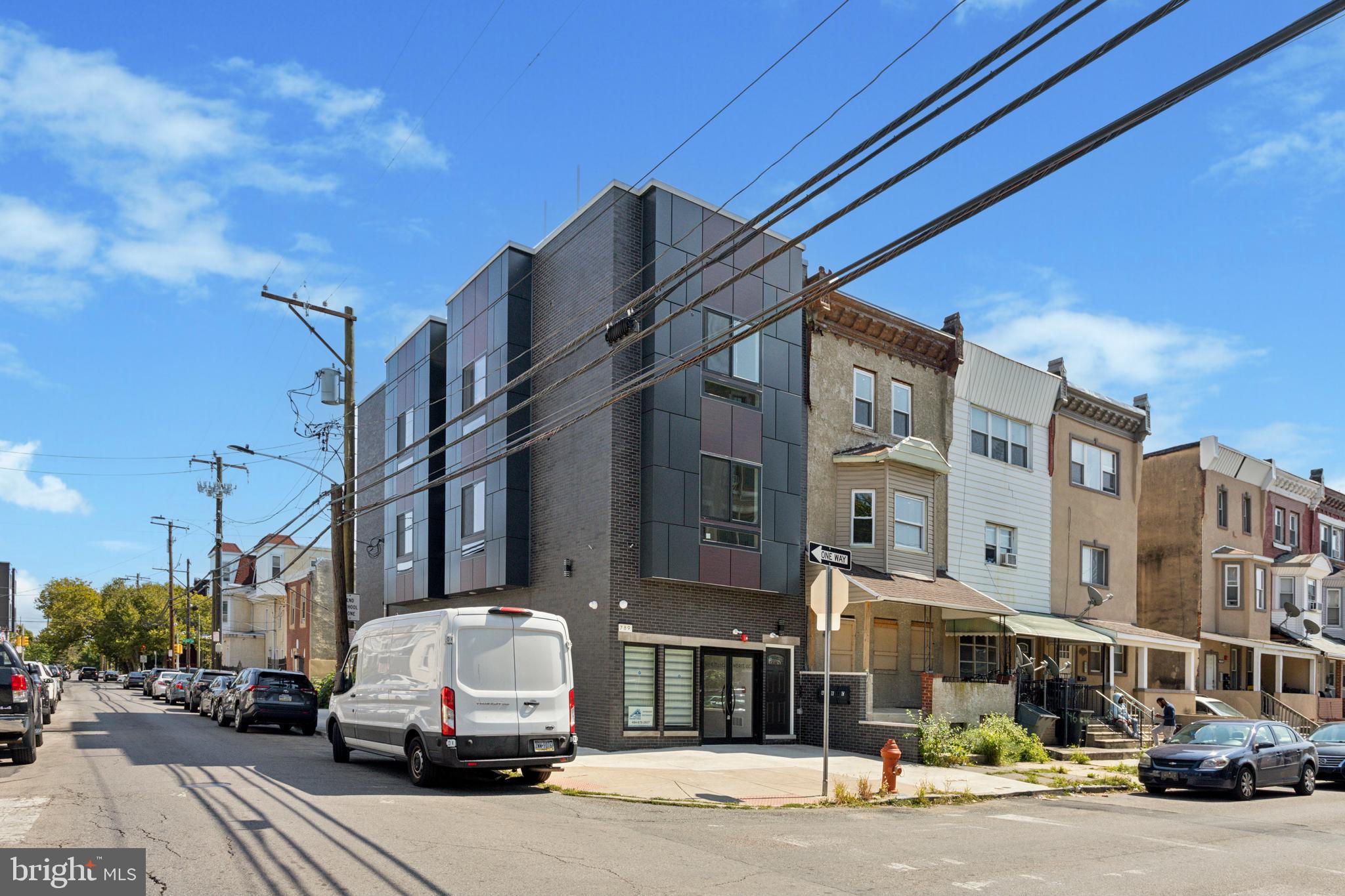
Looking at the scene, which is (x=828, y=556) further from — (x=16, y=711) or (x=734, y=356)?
(x=16, y=711)

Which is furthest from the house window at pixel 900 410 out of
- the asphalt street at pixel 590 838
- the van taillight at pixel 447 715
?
the van taillight at pixel 447 715

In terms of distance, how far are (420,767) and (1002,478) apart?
64.7ft

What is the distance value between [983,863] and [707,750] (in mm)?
11658

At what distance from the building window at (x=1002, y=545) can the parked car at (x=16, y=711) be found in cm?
2204

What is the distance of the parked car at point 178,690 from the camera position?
1635 inches

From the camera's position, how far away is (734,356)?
23578 millimetres

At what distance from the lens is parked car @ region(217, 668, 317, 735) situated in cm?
2464

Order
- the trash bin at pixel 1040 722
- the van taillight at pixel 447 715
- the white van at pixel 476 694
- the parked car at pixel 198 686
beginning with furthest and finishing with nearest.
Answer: the parked car at pixel 198 686 < the trash bin at pixel 1040 722 < the white van at pixel 476 694 < the van taillight at pixel 447 715

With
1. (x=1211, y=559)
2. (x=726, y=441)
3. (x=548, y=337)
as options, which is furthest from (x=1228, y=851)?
(x=1211, y=559)

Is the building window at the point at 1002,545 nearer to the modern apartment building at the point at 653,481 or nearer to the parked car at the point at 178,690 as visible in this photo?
the modern apartment building at the point at 653,481

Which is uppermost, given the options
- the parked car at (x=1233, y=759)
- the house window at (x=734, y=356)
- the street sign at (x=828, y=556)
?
the house window at (x=734, y=356)

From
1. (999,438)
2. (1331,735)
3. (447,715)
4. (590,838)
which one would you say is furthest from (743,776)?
(999,438)

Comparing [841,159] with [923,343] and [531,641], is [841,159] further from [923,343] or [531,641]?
[923,343]

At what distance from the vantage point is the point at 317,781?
14.6 meters
